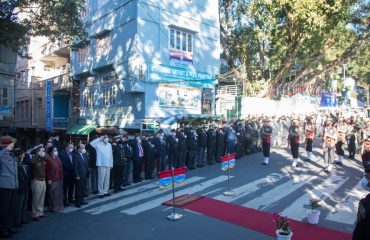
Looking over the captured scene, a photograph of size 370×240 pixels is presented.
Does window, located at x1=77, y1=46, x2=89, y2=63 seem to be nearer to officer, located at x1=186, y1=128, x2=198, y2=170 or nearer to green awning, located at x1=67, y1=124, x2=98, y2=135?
green awning, located at x1=67, y1=124, x2=98, y2=135

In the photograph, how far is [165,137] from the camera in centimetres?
1469

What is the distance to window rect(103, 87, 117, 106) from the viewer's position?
82.2 ft

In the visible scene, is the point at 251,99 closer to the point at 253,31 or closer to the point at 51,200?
the point at 253,31

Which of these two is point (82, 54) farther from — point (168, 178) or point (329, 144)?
point (168, 178)

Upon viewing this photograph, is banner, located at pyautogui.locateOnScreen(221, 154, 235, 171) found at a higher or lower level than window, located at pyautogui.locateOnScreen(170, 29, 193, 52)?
lower

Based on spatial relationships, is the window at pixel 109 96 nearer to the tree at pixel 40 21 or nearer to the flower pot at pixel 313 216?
the tree at pixel 40 21

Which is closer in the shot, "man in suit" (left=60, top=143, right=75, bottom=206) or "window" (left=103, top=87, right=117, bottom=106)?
"man in suit" (left=60, top=143, right=75, bottom=206)

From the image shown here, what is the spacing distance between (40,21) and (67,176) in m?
8.91

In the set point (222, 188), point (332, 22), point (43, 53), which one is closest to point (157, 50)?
point (332, 22)

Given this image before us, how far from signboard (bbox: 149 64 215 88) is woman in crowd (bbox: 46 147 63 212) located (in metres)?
13.2

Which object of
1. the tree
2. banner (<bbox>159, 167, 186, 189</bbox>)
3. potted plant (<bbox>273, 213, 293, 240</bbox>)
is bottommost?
potted plant (<bbox>273, 213, 293, 240</bbox>)

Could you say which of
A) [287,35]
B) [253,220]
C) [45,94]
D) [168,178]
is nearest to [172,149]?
[168,178]

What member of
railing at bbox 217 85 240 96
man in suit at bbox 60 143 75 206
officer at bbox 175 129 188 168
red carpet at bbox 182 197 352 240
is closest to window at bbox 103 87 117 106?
officer at bbox 175 129 188 168

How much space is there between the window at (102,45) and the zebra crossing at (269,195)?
1474 centimetres
